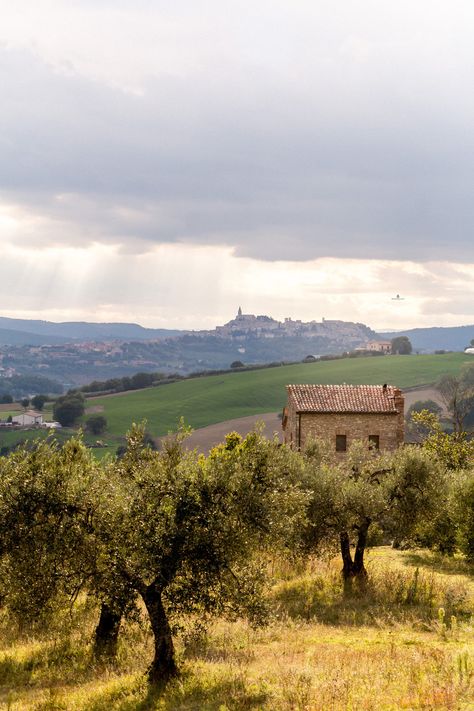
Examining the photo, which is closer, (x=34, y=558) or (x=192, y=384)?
(x=34, y=558)

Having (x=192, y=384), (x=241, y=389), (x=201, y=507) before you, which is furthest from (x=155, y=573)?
(x=192, y=384)

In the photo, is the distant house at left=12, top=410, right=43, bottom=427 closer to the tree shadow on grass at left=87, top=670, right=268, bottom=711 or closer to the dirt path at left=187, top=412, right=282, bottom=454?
the dirt path at left=187, top=412, right=282, bottom=454

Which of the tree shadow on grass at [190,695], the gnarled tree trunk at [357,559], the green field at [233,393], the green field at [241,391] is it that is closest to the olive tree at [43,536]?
the tree shadow on grass at [190,695]

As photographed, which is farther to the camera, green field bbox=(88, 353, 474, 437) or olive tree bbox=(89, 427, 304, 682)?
green field bbox=(88, 353, 474, 437)

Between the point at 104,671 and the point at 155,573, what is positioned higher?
the point at 155,573

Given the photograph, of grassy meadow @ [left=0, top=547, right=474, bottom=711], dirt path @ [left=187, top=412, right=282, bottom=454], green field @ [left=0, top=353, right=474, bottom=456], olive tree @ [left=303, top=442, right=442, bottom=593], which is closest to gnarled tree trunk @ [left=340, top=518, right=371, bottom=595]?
olive tree @ [left=303, top=442, right=442, bottom=593]

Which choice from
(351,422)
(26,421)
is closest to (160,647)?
(351,422)

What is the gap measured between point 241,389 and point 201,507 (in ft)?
545

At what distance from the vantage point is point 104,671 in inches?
814

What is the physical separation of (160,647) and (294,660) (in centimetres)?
394

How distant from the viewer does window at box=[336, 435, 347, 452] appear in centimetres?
5647

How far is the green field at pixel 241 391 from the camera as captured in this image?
16425cm

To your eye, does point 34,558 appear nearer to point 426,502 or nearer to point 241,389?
point 426,502

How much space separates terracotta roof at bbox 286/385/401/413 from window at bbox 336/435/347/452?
227cm
